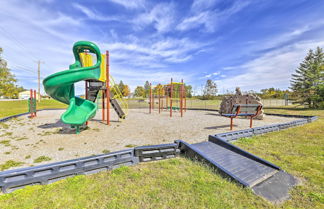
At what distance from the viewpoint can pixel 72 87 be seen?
6.82 m

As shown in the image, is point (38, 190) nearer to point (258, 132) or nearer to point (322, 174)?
point (322, 174)

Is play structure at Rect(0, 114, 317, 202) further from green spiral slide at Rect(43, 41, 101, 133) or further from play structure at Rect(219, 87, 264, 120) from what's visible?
play structure at Rect(219, 87, 264, 120)

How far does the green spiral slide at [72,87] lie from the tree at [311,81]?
23.7m

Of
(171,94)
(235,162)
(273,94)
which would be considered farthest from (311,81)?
(273,94)

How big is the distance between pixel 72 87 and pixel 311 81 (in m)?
26.5

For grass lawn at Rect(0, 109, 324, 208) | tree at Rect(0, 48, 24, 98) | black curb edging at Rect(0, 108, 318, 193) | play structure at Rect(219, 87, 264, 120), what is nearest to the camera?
grass lawn at Rect(0, 109, 324, 208)

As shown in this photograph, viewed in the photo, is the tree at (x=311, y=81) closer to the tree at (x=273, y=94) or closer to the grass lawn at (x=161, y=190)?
the grass lawn at (x=161, y=190)

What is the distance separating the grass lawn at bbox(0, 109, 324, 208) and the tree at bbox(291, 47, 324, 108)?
20.5 metres

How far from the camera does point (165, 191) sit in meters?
2.21

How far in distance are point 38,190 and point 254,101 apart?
1218 cm

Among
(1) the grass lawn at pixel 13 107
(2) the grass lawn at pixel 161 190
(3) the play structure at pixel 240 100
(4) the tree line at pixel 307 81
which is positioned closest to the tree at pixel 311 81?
(4) the tree line at pixel 307 81

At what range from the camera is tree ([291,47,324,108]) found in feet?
55.9

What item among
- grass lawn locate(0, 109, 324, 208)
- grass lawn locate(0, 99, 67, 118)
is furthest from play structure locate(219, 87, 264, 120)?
grass lawn locate(0, 99, 67, 118)

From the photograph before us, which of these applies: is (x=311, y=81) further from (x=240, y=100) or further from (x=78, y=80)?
(x=78, y=80)
